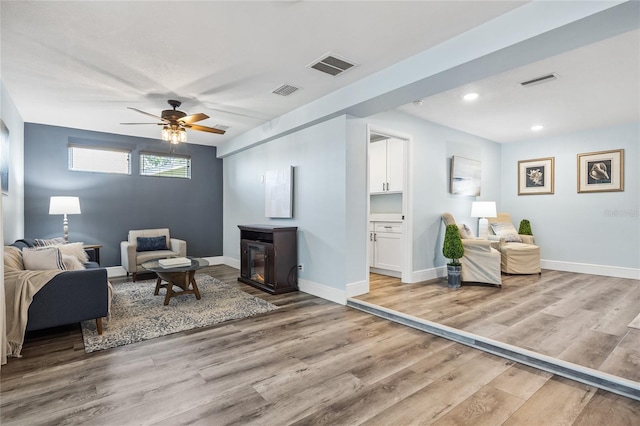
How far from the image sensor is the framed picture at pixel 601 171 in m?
5.32

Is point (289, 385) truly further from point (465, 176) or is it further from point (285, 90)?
point (465, 176)

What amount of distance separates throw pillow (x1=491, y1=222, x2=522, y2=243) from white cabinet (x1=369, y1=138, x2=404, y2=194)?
2366 mm

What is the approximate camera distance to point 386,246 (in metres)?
5.30

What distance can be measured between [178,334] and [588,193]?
22.5 feet

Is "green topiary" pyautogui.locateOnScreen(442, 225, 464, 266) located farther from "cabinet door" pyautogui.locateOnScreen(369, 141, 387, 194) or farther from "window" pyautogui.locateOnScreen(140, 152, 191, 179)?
"window" pyautogui.locateOnScreen(140, 152, 191, 179)

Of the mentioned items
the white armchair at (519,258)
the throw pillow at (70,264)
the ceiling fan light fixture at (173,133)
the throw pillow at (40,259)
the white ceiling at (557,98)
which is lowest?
the white armchair at (519,258)

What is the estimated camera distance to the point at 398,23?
245 centimetres

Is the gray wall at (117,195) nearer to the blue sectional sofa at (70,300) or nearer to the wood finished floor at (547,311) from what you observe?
the blue sectional sofa at (70,300)

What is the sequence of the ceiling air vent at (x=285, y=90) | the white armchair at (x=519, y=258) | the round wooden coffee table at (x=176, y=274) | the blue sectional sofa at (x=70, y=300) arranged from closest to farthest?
the blue sectional sofa at (x=70, y=300), the ceiling air vent at (x=285, y=90), the round wooden coffee table at (x=176, y=274), the white armchair at (x=519, y=258)

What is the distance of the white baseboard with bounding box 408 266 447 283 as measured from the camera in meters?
4.84

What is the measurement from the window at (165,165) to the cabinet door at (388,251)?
423cm

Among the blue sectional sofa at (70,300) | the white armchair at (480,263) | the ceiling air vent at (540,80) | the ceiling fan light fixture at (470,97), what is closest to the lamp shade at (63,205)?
the blue sectional sofa at (70,300)

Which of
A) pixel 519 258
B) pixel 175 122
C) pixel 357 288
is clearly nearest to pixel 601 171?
pixel 519 258

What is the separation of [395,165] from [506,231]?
2.71 metres
